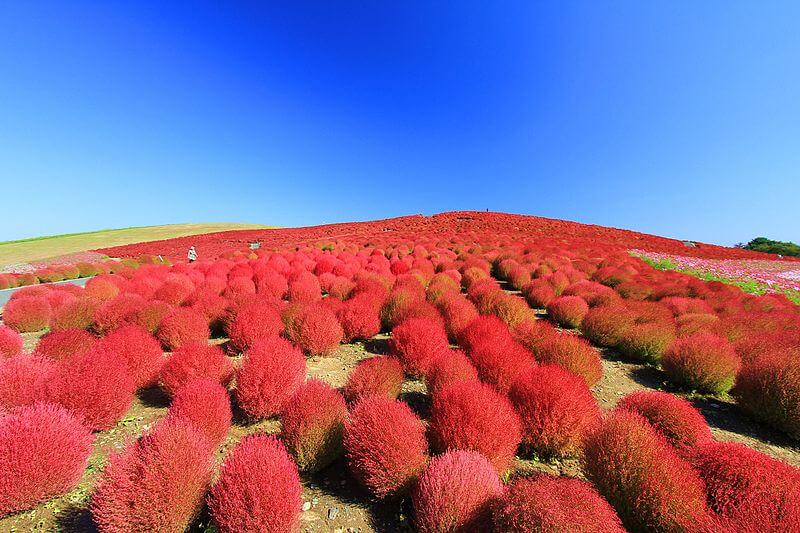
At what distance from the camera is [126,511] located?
1.85 m

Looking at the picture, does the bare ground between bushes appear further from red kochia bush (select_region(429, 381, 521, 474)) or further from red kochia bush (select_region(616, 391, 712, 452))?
red kochia bush (select_region(616, 391, 712, 452))

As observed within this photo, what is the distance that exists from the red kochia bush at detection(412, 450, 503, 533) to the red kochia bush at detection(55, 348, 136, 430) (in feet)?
10.1

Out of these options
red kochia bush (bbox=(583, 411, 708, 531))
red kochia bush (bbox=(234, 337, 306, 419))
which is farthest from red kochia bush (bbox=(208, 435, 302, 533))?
red kochia bush (bbox=(583, 411, 708, 531))

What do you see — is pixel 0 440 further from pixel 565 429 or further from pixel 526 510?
pixel 565 429

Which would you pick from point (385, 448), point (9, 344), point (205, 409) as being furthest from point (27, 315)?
point (385, 448)

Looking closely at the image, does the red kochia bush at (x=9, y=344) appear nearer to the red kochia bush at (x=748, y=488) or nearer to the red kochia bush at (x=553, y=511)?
the red kochia bush at (x=553, y=511)

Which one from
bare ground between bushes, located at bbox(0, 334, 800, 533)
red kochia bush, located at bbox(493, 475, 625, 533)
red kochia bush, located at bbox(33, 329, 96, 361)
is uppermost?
red kochia bush, located at bbox(33, 329, 96, 361)

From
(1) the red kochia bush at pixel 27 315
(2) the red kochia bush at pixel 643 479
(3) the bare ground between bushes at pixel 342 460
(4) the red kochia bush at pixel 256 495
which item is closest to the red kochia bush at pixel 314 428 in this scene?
(3) the bare ground between bushes at pixel 342 460

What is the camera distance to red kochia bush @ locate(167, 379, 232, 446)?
2691mm

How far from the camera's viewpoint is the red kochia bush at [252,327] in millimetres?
4605

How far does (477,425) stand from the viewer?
98.5 inches

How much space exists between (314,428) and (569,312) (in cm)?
562

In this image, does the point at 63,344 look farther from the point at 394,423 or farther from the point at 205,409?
the point at 394,423

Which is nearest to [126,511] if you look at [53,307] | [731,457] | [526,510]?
[526,510]
